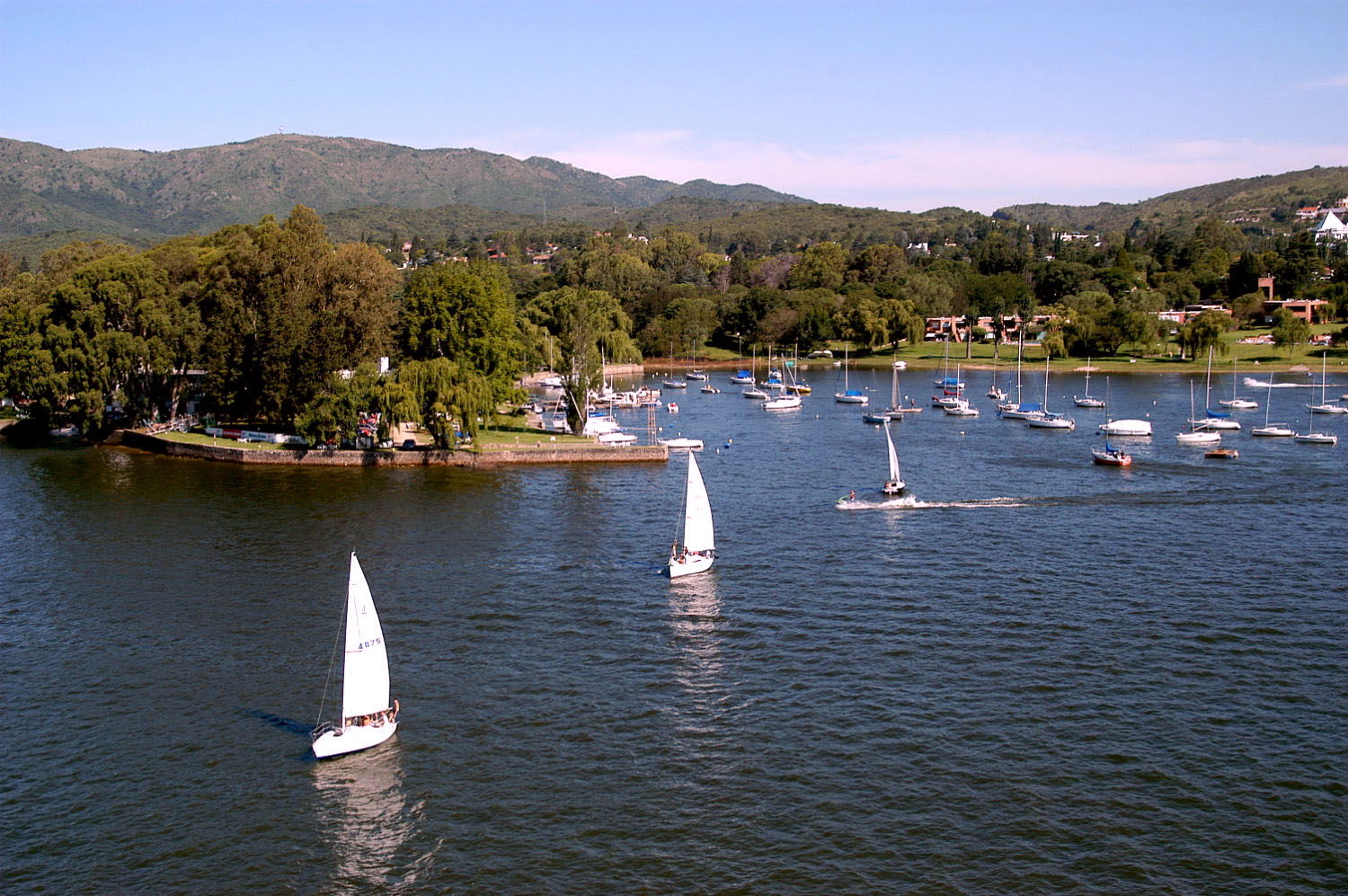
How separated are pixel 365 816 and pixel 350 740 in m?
3.72

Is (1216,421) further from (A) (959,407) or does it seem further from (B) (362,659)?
(B) (362,659)

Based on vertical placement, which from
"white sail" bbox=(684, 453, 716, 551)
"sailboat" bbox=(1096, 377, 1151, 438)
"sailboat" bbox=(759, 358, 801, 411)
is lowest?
"white sail" bbox=(684, 453, 716, 551)

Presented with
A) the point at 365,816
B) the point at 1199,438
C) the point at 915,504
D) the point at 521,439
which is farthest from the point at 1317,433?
the point at 365,816

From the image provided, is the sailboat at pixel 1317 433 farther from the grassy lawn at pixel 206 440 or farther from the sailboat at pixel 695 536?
the grassy lawn at pixel 206 440

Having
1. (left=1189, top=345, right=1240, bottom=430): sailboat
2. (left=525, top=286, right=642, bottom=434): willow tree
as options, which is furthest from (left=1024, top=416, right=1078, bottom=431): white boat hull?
(left=525, top=286, right=642, bottom=434): willow tree

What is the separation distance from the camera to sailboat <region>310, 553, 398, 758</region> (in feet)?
106

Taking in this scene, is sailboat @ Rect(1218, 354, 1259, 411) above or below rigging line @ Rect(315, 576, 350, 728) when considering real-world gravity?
above

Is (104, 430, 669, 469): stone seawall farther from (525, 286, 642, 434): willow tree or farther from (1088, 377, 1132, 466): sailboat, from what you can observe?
(1088, 377, 1132, 466): sailboat

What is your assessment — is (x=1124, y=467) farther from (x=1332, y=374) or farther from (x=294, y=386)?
(x=1332, y=374)

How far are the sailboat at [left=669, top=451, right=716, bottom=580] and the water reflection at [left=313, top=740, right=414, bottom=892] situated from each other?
66.6 ft

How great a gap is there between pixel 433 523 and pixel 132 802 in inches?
1293

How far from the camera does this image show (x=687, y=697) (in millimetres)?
37438

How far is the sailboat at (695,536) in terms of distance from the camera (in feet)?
169

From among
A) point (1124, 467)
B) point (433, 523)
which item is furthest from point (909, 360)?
point (433, 523)
